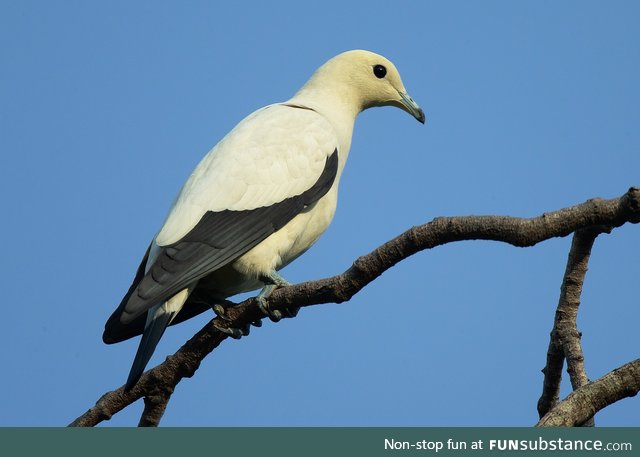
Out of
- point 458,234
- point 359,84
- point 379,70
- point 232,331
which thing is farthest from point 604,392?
point 379,70

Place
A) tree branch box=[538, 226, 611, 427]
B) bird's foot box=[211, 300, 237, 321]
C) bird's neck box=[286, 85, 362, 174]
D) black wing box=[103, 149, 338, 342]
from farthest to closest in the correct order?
1. bird's neck box=[286, 85, 362, 174]
2. bird's foot box=[211, 300, 237, 321]
3. black wing box=[103, 149, 338, 342]
4. tree branch box=[538, 226, 611, 427]

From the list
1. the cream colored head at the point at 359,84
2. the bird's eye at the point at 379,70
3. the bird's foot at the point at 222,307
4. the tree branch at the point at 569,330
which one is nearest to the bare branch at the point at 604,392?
the tree branch at the point at 569,330

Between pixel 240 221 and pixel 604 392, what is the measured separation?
8.93 ft

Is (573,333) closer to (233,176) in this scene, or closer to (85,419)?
(233,176)

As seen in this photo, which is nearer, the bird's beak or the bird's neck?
the bird's neck

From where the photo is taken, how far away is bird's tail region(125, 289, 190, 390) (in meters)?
5.59

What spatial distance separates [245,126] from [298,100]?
87 cm

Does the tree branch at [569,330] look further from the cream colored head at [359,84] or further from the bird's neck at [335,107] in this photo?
the cream colored head at [359,84]

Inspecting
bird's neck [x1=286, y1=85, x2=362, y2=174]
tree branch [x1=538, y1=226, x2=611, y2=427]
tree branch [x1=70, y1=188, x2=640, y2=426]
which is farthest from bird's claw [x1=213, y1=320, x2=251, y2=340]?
tree branch [x1=538, y1=226, x2=611, y2=427]

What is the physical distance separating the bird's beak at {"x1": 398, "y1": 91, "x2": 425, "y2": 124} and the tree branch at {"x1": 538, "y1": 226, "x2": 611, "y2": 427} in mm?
2798

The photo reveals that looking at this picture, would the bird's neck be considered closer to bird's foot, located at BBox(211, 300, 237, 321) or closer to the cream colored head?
the cream colored head

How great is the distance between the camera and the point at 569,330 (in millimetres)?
5664
